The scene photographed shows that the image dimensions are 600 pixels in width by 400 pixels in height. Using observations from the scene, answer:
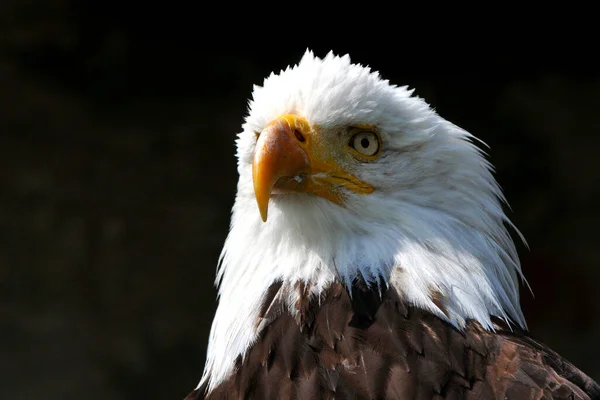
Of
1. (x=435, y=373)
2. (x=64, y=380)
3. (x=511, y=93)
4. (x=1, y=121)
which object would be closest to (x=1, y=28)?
(x=1, y=121)

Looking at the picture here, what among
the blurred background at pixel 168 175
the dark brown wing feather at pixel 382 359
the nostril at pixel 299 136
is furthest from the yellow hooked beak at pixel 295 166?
the blurred background at pixel 168 175

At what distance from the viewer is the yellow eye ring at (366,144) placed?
237cm

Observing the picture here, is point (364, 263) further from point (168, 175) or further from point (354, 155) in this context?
point (168, 175)

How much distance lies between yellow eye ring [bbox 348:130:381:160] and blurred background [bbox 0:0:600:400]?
11.6ft

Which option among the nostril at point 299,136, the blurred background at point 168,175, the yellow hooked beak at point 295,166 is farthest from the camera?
the blurred background at point 168,175

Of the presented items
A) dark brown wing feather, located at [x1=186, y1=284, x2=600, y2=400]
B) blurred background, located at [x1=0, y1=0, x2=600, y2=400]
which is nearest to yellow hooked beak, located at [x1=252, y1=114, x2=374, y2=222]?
dark brown wing feather, located at [x1=186, y1=284, x2=600, y2=400]

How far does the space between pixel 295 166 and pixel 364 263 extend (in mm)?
312

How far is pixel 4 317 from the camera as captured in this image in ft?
19.3

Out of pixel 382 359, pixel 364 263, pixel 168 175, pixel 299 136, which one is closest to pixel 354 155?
pixel 299 136

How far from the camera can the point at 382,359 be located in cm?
204

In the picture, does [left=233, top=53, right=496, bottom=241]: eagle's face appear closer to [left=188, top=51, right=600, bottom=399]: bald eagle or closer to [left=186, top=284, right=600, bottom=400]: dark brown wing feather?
[left=188, top=51, right=600, bottom=399]: bald eagle

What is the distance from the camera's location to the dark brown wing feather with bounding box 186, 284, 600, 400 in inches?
78.1

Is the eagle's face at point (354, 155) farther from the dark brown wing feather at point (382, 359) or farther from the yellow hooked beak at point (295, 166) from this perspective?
the dark brown wing feather at point (382, 359)

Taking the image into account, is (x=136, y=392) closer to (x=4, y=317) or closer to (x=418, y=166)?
(x=4, y=317)
